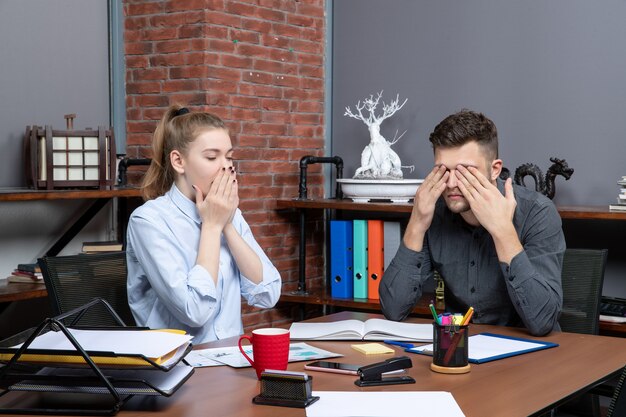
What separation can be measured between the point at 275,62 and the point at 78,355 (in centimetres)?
265

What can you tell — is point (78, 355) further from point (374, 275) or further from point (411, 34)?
point (411, 34)

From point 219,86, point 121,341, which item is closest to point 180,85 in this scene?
point 219,86

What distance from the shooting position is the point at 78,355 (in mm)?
1474

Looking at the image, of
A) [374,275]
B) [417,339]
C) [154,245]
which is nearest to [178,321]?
[154,245]

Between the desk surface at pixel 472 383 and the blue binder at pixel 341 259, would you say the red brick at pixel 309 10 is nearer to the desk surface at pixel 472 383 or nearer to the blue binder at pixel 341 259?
the blue binder at pixel 341 259

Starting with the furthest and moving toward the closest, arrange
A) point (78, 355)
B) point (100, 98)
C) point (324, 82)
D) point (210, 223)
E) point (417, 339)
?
point (324, 82) < point (100, 98) < point (210, 223) < point (417, 339) < point (78, 355)

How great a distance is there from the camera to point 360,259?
12.4 feet

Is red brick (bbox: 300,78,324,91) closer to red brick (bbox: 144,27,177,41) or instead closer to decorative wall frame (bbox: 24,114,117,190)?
red brick (bbox: 144,27,177,41)

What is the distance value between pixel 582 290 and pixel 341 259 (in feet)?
5.01

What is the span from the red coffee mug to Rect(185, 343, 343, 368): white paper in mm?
120

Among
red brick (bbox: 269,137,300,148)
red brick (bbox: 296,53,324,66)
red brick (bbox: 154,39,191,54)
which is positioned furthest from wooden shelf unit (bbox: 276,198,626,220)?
red brick (bbox: 154,39,191,54)

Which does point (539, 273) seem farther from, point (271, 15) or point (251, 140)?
point (271, 15)

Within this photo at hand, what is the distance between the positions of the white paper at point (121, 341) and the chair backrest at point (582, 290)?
130 centimetres

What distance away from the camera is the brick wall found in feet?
12.0
